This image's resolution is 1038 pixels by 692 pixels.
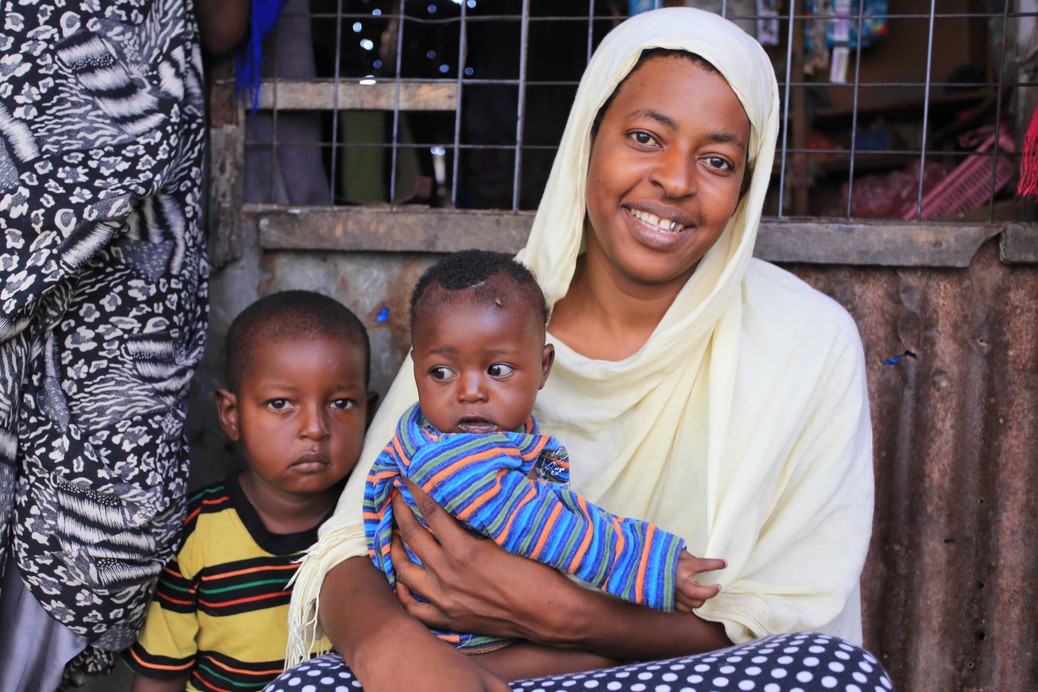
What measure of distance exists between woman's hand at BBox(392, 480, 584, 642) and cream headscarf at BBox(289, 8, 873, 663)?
0.26m

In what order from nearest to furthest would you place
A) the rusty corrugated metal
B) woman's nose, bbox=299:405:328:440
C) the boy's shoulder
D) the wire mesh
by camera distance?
woman's nose, bbox=299:405:328:440 → the boy's shoulder → the rusty corrugated metal → the wire mesh

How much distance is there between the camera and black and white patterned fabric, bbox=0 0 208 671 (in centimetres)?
197

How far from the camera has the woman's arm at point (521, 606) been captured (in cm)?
173

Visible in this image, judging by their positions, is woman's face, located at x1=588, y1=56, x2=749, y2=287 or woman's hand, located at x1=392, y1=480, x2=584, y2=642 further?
woman's face, located at x1=588, y1=56, x2=749, y2=287

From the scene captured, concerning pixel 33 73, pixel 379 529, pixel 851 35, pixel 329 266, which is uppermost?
pixel 851 35

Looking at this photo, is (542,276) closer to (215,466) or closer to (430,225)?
(430,225)

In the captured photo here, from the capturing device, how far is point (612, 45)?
2102mm

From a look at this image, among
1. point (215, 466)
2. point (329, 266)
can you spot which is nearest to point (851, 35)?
point (329, 266)

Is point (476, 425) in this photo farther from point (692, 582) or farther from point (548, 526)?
point (692, 582)

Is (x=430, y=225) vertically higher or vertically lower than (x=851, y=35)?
lower

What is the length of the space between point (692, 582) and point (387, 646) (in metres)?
0.53

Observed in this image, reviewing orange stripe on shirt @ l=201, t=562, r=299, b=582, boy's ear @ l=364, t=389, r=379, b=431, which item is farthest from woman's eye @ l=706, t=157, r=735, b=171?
orange stripe on shirt @ l=201, t=562, r=299, b=582

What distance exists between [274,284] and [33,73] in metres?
0.99

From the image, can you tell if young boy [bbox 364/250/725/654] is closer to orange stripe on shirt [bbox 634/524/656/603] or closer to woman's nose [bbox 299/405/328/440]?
orange stripe on shirt [bbox 634/524/656/603]
